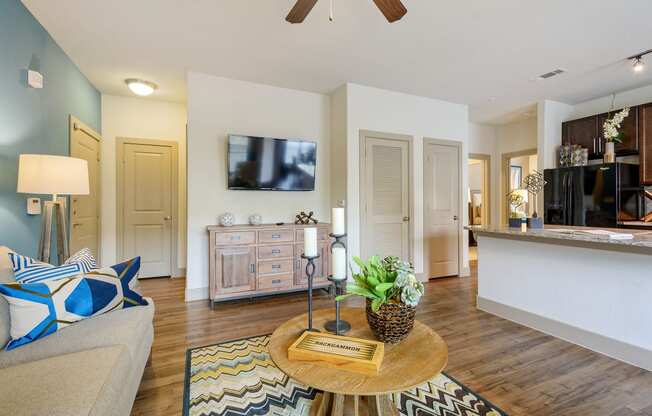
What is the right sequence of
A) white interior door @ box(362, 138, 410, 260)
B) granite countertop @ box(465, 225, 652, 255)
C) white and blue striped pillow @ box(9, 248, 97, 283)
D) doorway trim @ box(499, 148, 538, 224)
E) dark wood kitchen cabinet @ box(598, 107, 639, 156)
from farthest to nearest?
1. doorway trim @ box(499, 148, 538, 224)
2. white interior door @ box(362, 138, 410, 260)
3. dark wood kitchen cabinet @ box(598, 107, 639, 156)
4. granite countertop @ box(465, 225, 652, 255)
5. white and blue striped pillow @ box(9, 248, 97, 283)

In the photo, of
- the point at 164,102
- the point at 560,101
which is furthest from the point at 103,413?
the point at 560,101

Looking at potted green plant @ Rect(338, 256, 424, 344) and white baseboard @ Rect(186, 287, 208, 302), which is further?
white baseboard @ Rect(186, 287, 208, 302)

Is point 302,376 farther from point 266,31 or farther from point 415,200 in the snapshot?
point 415,200

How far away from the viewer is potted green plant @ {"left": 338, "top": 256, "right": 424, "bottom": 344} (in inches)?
51.9

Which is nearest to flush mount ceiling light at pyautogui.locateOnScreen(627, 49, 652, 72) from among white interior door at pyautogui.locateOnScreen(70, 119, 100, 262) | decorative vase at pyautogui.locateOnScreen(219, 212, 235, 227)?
decorative vase at pyautogui.locateOnScreen(219, 212, 235, 227)

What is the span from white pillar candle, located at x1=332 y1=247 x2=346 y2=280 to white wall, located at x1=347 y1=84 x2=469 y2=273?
2470 mm

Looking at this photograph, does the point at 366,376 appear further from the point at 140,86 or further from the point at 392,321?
the point at 140,86

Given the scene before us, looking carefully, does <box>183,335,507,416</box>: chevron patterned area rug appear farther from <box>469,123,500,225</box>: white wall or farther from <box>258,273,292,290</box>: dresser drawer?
<box>469,123,500,225</box>: white wall

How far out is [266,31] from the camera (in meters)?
2.69

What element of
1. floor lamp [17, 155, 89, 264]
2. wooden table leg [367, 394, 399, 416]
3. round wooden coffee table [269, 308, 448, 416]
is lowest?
wooden table leg [367, 394, 399, 416]

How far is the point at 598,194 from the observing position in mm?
Result: 3994

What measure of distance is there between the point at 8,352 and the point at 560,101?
20.9 ft

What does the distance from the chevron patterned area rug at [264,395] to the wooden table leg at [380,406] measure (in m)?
0.26

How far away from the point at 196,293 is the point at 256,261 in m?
0.84
